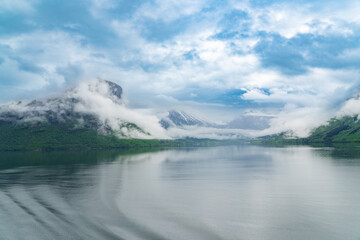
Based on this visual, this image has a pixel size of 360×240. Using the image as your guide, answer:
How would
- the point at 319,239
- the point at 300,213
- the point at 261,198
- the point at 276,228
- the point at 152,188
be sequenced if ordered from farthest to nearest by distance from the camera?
the point at 152,188 < the point at 261,198 < the point at 300,213 < the point at 276,228 < the point at 319,239

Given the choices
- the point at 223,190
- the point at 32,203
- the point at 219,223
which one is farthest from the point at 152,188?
the point at 219,223

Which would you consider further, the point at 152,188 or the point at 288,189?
the point at 152,188

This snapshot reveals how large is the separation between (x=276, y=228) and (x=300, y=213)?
805 cm

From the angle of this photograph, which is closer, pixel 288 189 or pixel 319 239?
pixel 319 239

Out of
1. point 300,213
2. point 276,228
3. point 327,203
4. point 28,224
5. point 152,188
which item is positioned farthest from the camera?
point 152,188

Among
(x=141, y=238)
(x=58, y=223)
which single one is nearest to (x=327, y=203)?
(x=141, y=238)

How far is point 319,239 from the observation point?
25.0 metres

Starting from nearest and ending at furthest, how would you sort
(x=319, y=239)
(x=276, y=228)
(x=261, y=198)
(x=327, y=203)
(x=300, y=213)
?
1. (x=319, y=239)
2. (x=276, y=228)
3. (x=300, y=213)
4. (x=327, y=203)
5. (x=261, y=198)

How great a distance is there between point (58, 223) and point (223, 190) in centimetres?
3209

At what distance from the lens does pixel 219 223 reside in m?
30.4

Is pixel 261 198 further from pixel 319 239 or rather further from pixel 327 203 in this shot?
pixel 319 239

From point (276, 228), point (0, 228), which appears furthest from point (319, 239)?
point (0, 228)

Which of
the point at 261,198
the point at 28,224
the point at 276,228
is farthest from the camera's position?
the point at 261,198

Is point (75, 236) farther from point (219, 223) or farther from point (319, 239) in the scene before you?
point (319, 239)
